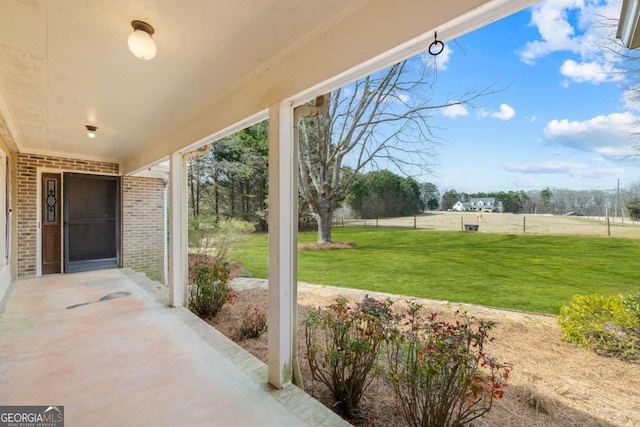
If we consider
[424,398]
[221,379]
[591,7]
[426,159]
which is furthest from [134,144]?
[591,7]

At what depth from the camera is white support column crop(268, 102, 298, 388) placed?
7.53ft

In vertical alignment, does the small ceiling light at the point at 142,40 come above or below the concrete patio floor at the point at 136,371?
above

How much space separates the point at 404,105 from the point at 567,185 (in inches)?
108

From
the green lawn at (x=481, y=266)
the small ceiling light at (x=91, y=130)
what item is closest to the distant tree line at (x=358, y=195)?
the green lawn at (x=481, y=266)

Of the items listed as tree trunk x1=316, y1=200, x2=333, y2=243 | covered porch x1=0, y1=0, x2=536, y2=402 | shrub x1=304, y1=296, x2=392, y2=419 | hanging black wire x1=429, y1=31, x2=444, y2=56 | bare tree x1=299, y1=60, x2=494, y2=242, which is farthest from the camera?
tree trunk x1=316, y1=200, x2=333, y2=243

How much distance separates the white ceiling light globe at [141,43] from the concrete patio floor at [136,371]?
8.07ft

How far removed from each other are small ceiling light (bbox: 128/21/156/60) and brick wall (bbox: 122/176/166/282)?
6.24m

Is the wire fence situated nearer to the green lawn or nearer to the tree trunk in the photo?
the green lawn

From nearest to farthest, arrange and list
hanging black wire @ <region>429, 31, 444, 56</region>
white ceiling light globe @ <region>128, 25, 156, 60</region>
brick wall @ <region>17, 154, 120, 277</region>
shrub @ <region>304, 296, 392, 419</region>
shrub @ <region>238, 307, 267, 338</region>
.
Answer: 1. hanging black wire @ <region>429, 31, 444, 56</region>
2. white ceiling light globe @ <region>128, 25, 156, 60</region>
3. shrub @ <region>304, 296, 392, 419</region>
4. shrub @ <region>238, 307, 267, 338</region>
5. brick wall @ <region>17, 154, 120, 277</region>

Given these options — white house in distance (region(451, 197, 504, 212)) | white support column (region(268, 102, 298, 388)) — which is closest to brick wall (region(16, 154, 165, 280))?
white support column (region(268, 102, 298, 388))

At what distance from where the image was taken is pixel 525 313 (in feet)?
9.93

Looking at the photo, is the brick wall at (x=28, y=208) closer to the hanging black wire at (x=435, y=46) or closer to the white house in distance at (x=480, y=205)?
the hanging black wire at (x=435, y=46)

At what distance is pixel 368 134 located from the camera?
4926mm

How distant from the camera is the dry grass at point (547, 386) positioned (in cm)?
202
